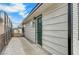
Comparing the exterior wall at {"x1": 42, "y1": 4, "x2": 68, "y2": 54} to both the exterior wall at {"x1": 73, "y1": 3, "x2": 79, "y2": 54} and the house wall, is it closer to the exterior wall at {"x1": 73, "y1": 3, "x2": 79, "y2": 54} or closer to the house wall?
the house wall

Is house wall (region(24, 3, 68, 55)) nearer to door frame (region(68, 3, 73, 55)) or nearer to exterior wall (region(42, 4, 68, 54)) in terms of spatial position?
exterior wall (region(42, 4, 68, 54))

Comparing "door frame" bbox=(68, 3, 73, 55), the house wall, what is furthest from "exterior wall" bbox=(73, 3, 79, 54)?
the house wall

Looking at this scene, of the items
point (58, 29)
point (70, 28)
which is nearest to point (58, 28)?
point (58, 29)

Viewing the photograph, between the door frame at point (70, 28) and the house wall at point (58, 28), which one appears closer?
the door frame at point (70, 28)

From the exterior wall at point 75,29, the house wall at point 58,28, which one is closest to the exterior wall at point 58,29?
the house wall at point 58,28

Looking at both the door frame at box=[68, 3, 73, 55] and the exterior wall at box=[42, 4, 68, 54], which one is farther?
the exterior wall at box=[42, 4, 68, 54]

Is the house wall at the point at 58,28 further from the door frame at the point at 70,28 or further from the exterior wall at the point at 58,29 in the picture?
the door frame at the point at 70,28

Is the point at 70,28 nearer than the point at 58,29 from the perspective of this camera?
Yes

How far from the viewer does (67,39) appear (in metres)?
3.65

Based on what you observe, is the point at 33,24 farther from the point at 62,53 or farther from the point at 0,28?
the point at 62,53

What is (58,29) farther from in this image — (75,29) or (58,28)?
(75,29)

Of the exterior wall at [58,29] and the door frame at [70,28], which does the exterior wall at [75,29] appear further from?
the exterior wall at [58,29]

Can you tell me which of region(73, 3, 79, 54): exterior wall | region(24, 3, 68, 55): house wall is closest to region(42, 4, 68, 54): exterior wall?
region(24, 3, 68, 55): house wall
